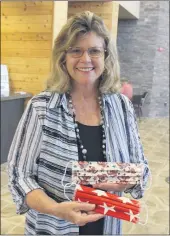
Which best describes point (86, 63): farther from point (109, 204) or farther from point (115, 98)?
Result: point (109, 204)

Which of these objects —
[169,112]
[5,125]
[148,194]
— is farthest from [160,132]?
[5,125]

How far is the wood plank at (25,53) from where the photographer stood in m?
3.98

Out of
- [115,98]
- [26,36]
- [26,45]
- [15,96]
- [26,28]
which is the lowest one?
[15,96]

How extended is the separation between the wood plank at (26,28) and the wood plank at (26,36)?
0.15ft

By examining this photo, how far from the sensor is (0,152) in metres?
3.95

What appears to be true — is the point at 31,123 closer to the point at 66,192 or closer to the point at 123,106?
the point at 66,192

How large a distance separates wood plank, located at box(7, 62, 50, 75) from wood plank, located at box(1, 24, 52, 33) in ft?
1.62

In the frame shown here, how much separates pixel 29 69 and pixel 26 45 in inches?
14.1

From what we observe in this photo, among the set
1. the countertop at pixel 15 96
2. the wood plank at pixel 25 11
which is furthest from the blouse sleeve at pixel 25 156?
the wood plank at pixel 25 11

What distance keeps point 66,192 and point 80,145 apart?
0.18 m

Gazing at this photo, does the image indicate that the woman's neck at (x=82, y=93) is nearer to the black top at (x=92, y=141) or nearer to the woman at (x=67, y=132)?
the woman at (x=67, y=132)

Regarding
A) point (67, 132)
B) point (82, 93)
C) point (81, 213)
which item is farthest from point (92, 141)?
point (81, 213)

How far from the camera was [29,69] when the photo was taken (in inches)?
162

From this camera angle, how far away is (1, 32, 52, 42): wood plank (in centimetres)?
391
